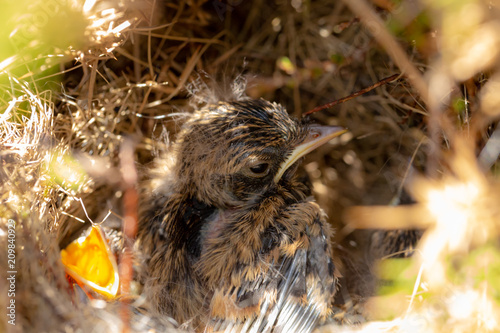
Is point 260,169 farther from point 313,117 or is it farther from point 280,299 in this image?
point 313,117

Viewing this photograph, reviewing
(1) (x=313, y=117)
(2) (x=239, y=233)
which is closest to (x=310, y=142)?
(2) (x=239, y=233)

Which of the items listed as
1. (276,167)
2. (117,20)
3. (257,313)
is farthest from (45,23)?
(257,313)

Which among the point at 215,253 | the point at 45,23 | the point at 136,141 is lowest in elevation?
the point at 215,253

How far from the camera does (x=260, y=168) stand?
1503mm

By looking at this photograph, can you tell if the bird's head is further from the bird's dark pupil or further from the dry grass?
the dry grass

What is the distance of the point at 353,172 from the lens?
2.30 metres

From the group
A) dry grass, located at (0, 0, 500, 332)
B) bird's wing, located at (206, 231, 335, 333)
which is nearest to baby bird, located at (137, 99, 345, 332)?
bird's wing, located at (206, 231, 335, 333)

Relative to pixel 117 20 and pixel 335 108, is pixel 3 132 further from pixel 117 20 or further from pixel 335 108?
pixel 335 108

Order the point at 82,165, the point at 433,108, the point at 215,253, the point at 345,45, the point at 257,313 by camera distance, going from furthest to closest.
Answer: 1. the point at 345,45
2. the point at 82,165
3. the point at 215,253
4. the point at 257,313
5. the point at 433,108

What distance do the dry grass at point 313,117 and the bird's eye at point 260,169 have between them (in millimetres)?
470

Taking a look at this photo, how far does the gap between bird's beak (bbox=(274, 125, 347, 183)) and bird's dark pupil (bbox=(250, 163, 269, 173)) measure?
9cm

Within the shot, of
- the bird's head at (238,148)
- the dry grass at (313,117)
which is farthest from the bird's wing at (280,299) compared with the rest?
the bird's head at (238,148)

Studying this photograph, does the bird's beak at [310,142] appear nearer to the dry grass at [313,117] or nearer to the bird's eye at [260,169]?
the bird's eye at [260,169]

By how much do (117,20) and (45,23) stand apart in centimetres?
26
